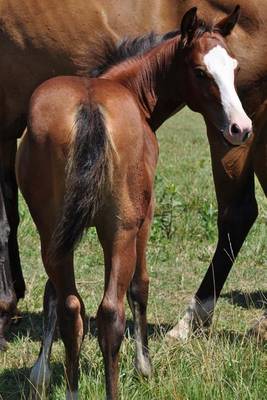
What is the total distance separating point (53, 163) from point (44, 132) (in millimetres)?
135

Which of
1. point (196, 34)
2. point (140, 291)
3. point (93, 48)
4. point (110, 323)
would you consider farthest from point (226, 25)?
point (110, 323)

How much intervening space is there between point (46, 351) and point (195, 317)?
141cm

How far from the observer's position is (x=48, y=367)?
4668mm

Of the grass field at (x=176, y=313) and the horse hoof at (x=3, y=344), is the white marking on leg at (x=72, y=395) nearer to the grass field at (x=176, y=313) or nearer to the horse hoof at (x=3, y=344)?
the grass field at (x=176, y=313)

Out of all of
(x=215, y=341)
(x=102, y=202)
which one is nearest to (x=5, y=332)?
(x=215, y=341)

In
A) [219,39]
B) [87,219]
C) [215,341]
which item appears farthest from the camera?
[215,341]

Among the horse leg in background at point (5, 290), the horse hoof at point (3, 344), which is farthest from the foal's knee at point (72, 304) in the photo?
the horse leg in background at point (5, 290)

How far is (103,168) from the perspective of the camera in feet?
12.8

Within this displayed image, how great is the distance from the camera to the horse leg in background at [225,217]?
5727 mm

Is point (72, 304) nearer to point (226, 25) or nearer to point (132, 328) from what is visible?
point (226, 25)

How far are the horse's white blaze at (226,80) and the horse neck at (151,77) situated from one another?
0.33 m

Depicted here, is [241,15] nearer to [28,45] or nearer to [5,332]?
[28,45]

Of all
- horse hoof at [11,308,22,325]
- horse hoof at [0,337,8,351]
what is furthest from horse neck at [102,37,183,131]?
horse hoof at [11,308,22,325]

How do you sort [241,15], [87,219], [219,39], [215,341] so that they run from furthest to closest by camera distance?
[241,15]
[215,341]
[219,39]
[87,219]
